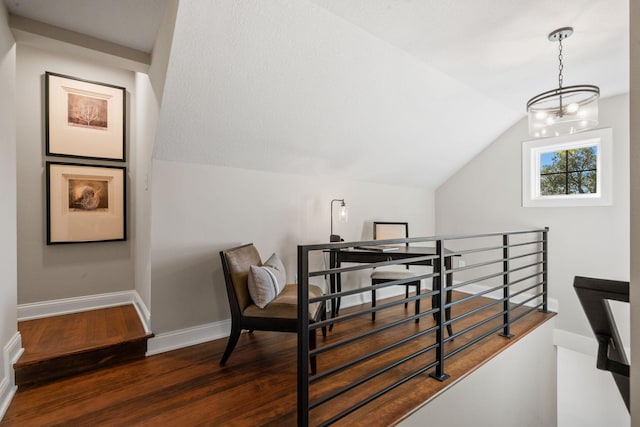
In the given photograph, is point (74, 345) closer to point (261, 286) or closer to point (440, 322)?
point (261, 286)

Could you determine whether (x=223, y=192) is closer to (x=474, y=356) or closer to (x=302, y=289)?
(x=302, y=289)

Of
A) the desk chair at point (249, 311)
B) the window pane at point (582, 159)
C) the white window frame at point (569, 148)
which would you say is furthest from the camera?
the window pane at point (582, 159)

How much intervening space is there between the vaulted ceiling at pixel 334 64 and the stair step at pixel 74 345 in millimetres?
1421

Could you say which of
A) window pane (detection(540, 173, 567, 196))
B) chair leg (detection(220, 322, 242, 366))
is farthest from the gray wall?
window pane (detection(540, 173, 567, 196))

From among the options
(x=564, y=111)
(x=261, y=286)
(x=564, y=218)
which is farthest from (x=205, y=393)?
(x=564, y=218)

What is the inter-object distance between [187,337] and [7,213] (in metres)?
1.45

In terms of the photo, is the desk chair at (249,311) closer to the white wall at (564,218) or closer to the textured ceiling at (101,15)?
the textured ceiling at (101,15)

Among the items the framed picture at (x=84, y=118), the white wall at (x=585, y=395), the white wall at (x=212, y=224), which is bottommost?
the white wall at (x=585, y=395)

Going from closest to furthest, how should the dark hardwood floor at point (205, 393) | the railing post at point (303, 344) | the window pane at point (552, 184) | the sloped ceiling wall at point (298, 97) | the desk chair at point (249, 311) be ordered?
the railing post at point (303, 344)
the dark hardwood floor at point (205, 393)
the sloped ceiling wall at point (298, 97)
the desk chair at point (249, 311)
the window pane at point (552, 184)

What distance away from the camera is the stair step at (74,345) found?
1.98m

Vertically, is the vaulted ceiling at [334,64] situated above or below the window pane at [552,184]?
above

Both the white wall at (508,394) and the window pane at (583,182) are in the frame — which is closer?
the white wall at (508,394)

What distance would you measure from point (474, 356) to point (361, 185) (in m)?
2.14

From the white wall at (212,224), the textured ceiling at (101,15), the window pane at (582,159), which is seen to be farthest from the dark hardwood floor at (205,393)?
Answer: the textured ceiling at (101,15)
